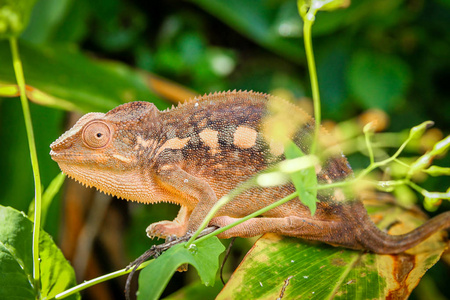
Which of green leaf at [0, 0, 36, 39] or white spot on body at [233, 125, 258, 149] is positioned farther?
white spot on body at [233, 125, 258, 149]

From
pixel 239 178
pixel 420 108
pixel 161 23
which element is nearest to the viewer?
pixel 239 178

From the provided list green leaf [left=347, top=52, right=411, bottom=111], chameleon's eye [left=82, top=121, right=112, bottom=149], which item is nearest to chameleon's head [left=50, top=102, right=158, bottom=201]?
chameleon's eye [left=82, top=121, right=112, bottom=149]

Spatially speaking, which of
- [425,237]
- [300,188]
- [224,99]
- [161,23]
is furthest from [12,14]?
[161,23]

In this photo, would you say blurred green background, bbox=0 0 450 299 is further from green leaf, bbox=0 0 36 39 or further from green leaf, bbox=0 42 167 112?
green leaf, bbox=0 0 36 39

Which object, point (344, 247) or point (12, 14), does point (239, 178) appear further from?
point (12, 14)

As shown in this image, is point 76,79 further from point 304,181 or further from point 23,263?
point 304,181

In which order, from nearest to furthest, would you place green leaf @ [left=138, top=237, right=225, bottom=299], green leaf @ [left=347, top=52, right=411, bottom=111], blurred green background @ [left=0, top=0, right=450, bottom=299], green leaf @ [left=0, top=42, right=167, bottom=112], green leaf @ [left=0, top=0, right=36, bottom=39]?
green leaf @ [left=138, top=237, right=225, bottom=299]
green leaf @ [left=0, top=0, right=36, bottom=39]
green leaf @ [left=0, top=42, right=167, bottom=112]
blurred green background @ [left=0, top=0, right=450, bottom=299]
green leaf @ [left=347, top=52, right=411, bottom=111]

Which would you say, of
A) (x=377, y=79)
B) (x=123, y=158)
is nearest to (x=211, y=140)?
(x=123, y=158)
